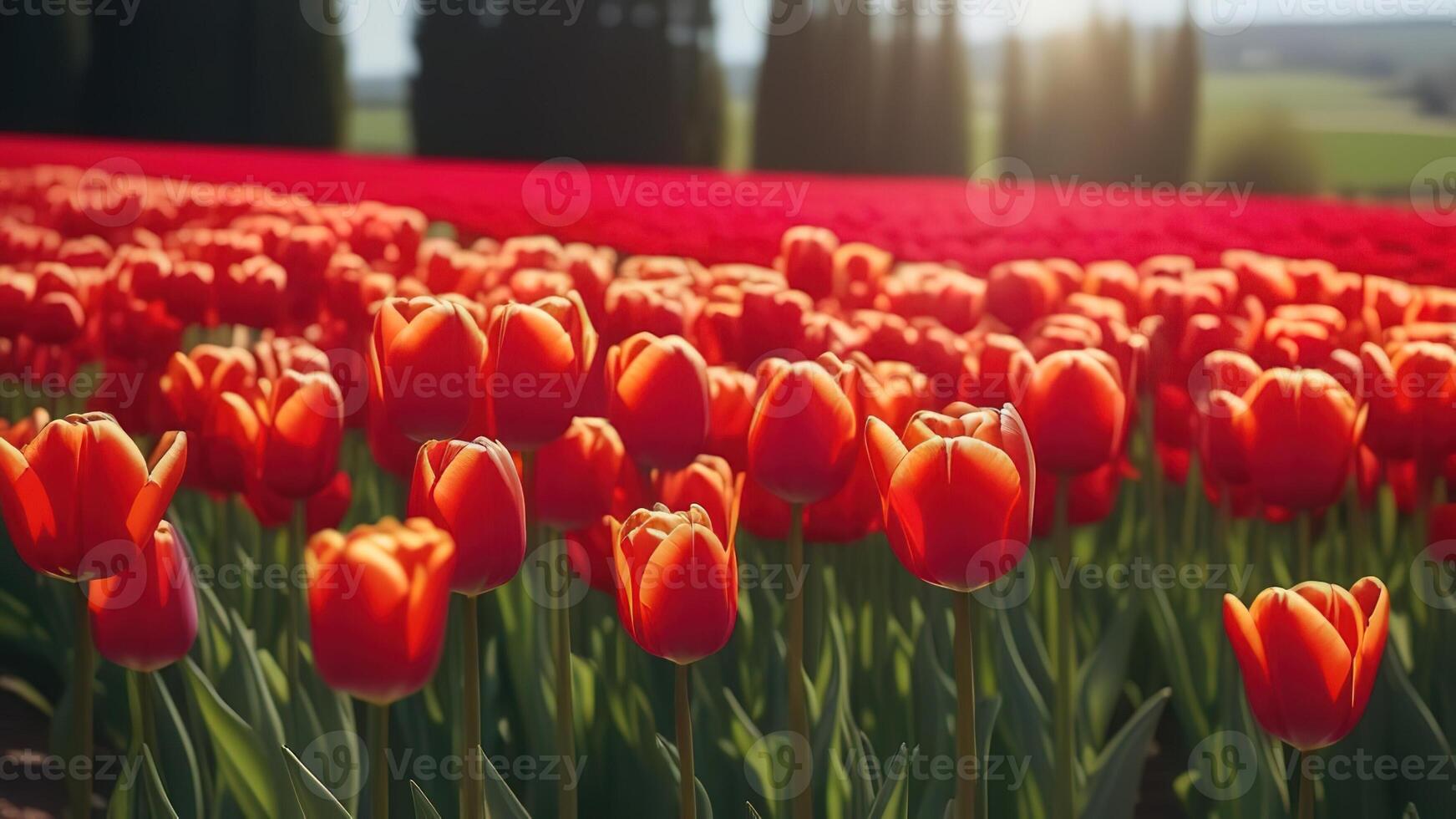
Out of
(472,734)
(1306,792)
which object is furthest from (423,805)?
(1306,792)

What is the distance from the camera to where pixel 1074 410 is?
1.67m

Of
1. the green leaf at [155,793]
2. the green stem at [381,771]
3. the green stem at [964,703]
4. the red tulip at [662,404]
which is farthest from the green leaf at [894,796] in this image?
the green leaf at [155,793]

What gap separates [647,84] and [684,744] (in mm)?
18533

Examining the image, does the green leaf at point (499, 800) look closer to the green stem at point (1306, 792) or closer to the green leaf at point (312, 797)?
the green leaf at point (312, 797)

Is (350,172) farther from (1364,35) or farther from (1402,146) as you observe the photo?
(1364,35)

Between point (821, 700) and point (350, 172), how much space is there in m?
10.0

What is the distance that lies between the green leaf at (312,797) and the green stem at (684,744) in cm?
34

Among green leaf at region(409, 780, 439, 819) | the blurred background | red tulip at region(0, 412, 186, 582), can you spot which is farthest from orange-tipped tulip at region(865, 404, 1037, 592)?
the blurred background

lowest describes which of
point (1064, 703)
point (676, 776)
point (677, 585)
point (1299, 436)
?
point (676, 776)

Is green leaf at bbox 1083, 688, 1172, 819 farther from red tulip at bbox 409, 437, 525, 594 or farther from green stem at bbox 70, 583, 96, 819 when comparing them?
green stem at bbox 70, 583, 96, 819

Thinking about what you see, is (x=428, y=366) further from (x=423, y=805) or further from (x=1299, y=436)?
(x=1299, y=436)

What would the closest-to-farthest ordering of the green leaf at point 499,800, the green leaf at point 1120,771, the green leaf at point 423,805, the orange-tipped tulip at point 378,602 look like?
the orange-tipped tulip at point 378,602
the green leaf at point 423,805
the green leaf at point 499,800
the green leaf at point 1120,771

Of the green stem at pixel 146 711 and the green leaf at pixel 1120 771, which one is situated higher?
the green stem at pixel 146 711

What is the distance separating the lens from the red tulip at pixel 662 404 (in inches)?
63.3
